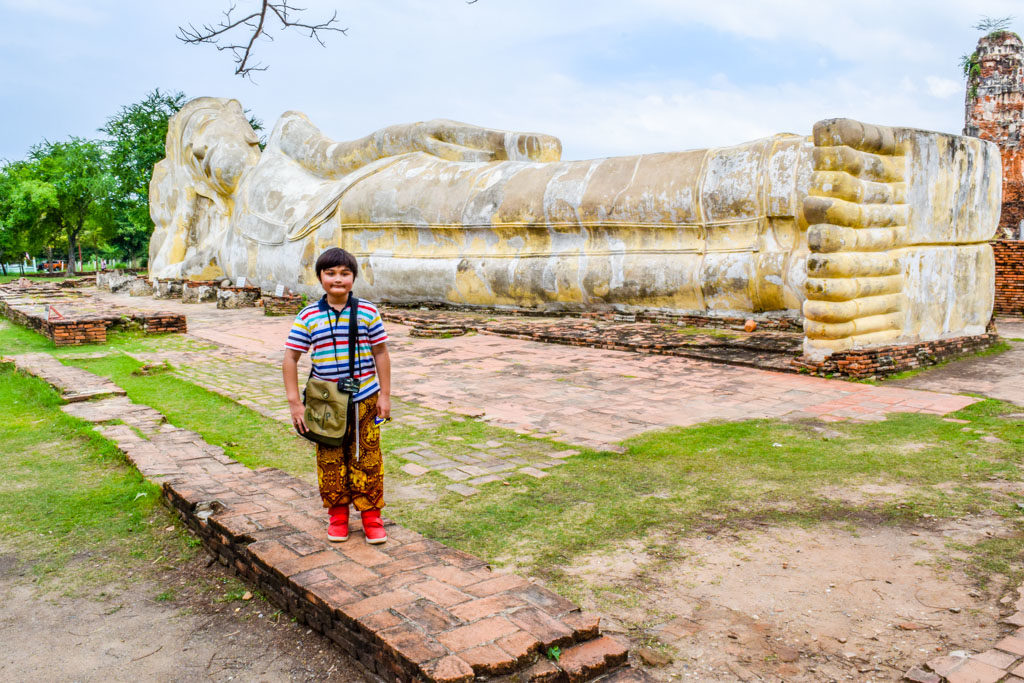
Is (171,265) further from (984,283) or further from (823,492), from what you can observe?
(823,492)

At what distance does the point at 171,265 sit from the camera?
18391mm

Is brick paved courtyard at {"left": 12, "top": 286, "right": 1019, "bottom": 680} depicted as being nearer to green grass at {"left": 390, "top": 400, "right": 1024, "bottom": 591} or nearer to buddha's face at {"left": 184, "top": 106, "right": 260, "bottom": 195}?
green grass at {"left": 390, "top": 400, "right": 1024, "bottom": 591}

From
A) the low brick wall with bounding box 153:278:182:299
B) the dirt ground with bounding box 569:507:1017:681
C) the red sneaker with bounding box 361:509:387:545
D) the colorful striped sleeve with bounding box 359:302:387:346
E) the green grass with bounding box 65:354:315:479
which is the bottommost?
the dirt ground with bounding box 569:507:1017:681

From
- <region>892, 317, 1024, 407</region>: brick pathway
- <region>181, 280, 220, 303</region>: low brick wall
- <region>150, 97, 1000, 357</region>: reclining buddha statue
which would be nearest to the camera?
<region>892, 317, 1024, 407</region>: brick pathway

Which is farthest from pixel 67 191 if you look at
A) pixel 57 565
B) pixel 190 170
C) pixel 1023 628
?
pixel 1023 628

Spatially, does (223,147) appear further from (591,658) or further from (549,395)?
(591,658)

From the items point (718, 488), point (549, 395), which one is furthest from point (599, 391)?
point (718, 488)

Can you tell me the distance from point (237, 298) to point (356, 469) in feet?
39.4

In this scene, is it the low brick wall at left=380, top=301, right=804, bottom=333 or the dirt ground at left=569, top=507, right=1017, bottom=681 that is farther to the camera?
the low brick wall at left=380, top=301, right=804, bottom=333

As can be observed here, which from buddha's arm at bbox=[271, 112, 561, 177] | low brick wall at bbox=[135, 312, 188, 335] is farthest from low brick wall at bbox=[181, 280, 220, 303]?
low brick wall at bbox=[135, 312, 188, 335]

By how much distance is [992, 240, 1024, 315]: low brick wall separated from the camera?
12.7 m

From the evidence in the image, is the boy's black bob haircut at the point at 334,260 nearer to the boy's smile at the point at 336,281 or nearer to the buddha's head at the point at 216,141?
the boy's smile at the point at 336,281

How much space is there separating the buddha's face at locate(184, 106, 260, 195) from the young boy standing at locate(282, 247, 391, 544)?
14.7 metres

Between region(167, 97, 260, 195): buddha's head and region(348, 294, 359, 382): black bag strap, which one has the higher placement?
region(167, 97, 260, 195): buddha's head
